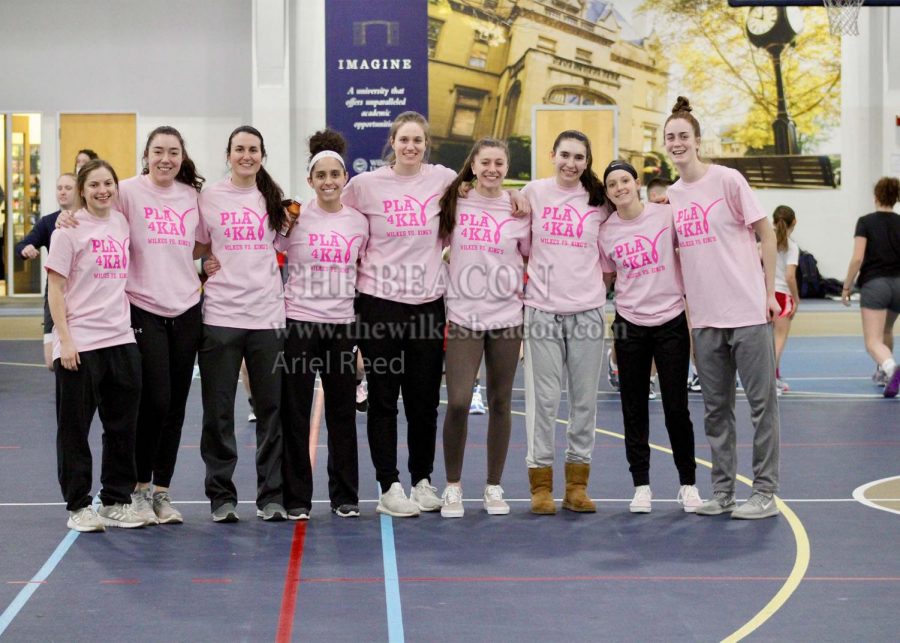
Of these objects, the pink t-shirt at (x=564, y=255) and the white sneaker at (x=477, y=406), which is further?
the white sneaker at (x=477, y=406)

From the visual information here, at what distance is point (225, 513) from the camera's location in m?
5.45

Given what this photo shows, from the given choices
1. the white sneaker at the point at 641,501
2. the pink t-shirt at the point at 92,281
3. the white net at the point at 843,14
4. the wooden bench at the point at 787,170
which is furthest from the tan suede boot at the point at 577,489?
the wooden bench at the point at 787,170

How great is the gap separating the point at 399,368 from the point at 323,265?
0.61 metres

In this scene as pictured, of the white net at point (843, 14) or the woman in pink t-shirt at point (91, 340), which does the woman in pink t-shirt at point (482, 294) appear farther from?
the white net at point (843, 14)

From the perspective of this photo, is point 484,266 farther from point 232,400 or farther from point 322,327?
point 232,400

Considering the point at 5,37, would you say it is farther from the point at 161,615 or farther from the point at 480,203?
the point at 161,615

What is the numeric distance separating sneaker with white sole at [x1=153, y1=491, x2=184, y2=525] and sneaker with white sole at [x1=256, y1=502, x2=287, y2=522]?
0.39 meters

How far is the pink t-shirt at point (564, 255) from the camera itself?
18.4ft

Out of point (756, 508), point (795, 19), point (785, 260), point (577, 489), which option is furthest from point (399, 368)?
point (795, 19)

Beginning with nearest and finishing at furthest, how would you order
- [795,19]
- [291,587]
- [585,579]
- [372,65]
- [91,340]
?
[291,587] → [585,579] → [91,340] → [372,65] → [795,19]

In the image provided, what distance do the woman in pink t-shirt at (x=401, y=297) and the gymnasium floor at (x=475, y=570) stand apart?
44 cm

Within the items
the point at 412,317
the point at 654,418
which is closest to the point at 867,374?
the point at 654,418

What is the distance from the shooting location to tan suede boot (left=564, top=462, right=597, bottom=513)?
5660 millimetres

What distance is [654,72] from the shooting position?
17.9 m
